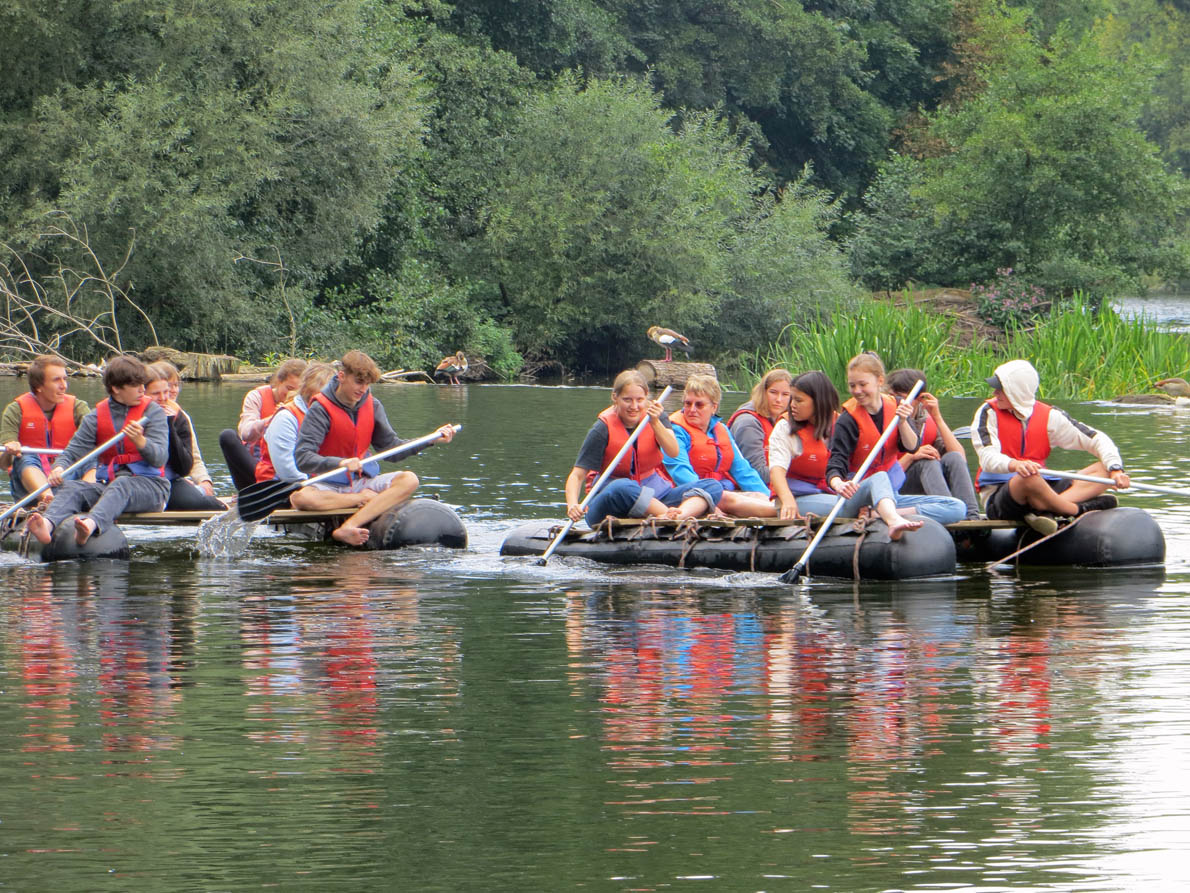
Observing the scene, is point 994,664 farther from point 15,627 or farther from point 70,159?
point 70,159

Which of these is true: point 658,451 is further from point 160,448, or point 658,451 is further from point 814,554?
point 160,448

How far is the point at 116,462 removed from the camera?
11.6 metres

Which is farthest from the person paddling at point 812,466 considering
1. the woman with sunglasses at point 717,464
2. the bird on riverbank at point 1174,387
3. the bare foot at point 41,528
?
the bird on riverbank at point 1174,387

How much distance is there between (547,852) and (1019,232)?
3957 centimetres

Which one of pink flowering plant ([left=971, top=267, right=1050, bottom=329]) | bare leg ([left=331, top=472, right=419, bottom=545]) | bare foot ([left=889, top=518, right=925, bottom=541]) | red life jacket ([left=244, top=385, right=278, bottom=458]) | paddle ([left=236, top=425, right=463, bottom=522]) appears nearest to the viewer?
bare foot ([left=889, top=518, right=925, bottom=541])

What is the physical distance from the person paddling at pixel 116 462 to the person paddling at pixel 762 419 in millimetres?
3545

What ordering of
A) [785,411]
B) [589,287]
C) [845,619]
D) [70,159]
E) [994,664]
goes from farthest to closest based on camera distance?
[589,287] → [70,159] → [785,411] → [845,619] → [994,664]

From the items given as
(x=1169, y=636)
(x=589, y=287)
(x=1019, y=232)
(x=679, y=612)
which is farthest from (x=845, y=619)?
(x=1019, y=232)

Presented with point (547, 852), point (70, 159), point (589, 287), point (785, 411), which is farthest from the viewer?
point (589, 287)

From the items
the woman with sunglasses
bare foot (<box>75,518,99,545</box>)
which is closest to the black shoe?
the woman with sunglasses

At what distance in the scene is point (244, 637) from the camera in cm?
845

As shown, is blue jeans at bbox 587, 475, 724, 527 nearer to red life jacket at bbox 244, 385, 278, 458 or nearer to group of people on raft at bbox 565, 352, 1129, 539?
group of people on raft at bbox 565, 352, 1129, 539

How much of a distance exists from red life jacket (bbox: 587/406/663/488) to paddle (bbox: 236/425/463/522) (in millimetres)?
981

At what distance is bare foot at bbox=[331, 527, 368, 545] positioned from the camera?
38.2 feet
